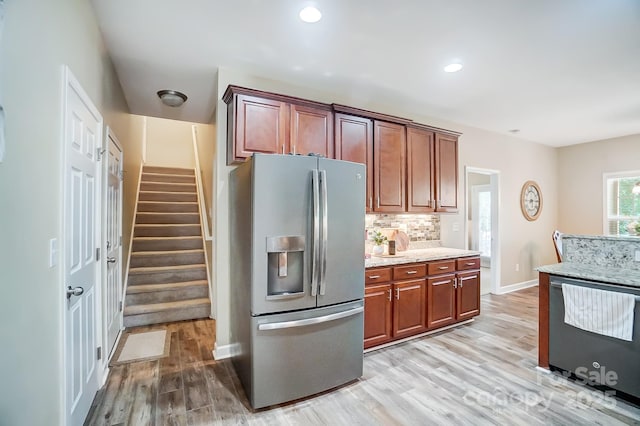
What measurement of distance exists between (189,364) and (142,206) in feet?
12.0

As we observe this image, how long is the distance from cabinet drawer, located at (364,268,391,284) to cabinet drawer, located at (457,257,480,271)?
1159mm

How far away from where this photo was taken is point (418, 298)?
333 cm

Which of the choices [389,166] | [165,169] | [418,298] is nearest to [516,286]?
[418,298]

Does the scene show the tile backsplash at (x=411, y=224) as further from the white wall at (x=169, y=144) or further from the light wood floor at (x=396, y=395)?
the white wall at (x=169, y=144)

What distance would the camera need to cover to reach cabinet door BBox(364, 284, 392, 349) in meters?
2.98

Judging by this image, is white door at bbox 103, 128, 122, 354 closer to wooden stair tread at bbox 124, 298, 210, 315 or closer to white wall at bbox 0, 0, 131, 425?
wooden stair tread at bbox 124, 298, 210, 315

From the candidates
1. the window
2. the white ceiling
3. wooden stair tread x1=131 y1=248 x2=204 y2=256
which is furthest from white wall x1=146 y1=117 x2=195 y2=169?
the window

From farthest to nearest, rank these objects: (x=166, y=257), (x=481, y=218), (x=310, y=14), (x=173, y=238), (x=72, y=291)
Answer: (x=481, y=218)
(x=173, y=238)
(x=166, y=257)
(x=310, y=14)
(x=72, y=291)

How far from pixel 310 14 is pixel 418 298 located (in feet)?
9.37

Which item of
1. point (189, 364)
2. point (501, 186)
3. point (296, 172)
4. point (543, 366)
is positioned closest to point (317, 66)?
A: point (296, 172)

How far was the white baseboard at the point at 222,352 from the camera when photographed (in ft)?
9.75

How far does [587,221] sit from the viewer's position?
19.2 feet

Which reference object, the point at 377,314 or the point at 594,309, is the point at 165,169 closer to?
the point at 377,314

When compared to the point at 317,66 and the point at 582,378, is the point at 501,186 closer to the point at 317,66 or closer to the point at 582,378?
the point at 582,378
